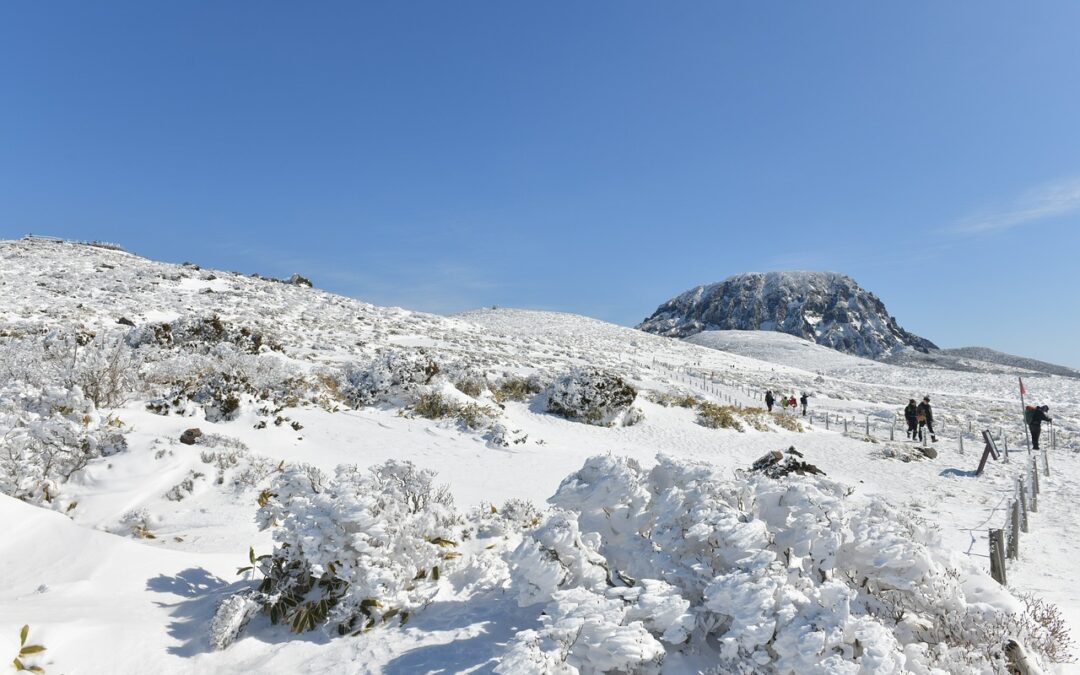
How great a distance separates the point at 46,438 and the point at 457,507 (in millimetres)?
5782

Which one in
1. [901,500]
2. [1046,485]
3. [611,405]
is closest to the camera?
[901,500]

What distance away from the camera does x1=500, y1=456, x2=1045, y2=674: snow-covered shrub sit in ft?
12.1

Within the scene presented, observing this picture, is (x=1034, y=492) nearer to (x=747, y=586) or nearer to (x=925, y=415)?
(x=925, y=415)

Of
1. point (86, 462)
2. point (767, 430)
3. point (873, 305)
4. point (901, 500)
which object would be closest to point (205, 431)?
point (86, 462)

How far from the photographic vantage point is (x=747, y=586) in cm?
381

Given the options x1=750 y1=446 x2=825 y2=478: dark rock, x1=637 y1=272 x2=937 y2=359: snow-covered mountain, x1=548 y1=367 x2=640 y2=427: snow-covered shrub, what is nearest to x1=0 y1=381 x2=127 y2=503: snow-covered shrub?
x1=750 y1=446 x2=825 y2=478: dark rock

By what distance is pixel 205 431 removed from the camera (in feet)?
34.2

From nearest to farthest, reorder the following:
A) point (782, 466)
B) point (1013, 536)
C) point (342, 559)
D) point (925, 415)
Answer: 1. point (342, 559)
2. point (1013, 536)
3. point (782, 466)
4. point (925, 415)

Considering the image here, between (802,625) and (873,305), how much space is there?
154650mm

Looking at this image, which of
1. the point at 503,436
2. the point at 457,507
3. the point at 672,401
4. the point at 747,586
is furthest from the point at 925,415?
the point at 747,586

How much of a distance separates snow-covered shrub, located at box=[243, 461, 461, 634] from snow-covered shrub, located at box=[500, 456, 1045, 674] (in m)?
1.11

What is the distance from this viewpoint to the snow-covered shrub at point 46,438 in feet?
23.5

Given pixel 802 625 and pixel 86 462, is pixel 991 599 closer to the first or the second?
pixel 802 625

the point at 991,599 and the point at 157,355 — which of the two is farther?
the point at 157,355
